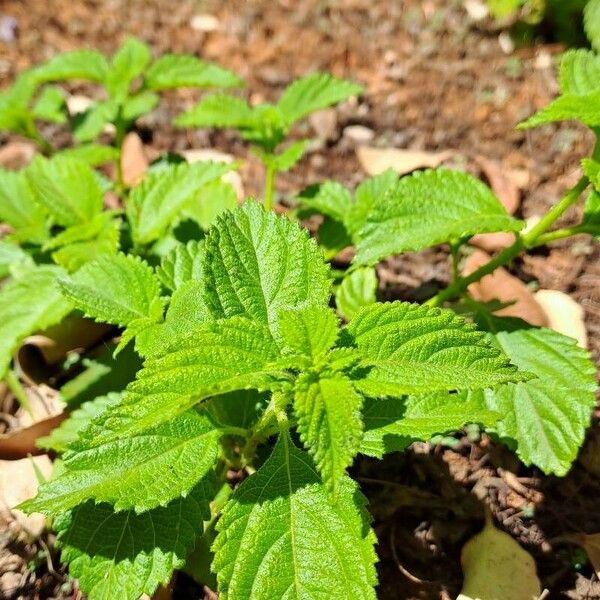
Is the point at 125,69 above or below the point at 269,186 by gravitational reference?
above

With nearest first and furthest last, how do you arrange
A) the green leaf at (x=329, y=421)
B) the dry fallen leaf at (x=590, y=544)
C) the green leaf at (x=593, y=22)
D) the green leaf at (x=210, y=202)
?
the green leaf at (x=329, y=421) < the dry fallen leaf at (x=590, y=544) < the green leaf at (x=210, y=202) < the green leaf at (x=593, y=22)

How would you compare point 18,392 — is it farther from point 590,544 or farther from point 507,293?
point 590,544

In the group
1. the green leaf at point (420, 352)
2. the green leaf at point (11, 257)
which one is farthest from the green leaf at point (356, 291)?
the green leaf at point (11, 257)

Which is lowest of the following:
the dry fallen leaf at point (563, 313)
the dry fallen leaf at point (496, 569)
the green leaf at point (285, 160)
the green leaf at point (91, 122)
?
the dry fallen leaf at point (496, 569)

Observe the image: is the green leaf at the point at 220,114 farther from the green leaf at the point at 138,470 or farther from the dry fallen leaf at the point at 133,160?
the green leaf at the point at 138,470

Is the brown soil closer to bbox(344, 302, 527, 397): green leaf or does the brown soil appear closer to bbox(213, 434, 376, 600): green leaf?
bbox(213, 434, 376, 600): green leaf

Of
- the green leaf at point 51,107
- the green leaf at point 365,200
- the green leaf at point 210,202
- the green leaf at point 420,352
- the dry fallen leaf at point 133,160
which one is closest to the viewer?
the green leaf at point 420,352

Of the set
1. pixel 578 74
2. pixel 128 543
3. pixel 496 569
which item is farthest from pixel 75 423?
pixel 578 74
